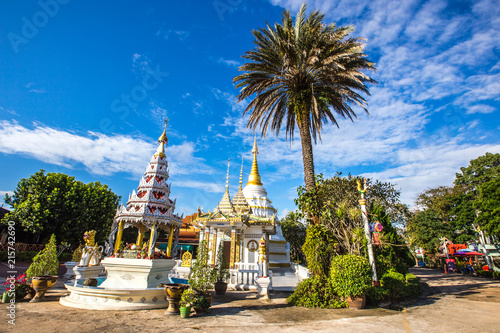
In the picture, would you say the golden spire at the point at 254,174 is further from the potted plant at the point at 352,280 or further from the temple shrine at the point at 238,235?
the potted plant at the point at 352,280

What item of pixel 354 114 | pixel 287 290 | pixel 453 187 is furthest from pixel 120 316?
pixel 453 187

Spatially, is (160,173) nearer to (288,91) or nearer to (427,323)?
(288,91)

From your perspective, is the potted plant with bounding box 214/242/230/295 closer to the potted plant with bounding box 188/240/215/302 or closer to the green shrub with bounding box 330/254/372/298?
the potted plant with bounding box 188/240/215/302

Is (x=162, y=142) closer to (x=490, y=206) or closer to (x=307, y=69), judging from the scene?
(x=307, y=69)

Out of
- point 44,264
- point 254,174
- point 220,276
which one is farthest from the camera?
point 254,174

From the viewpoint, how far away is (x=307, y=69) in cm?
1501

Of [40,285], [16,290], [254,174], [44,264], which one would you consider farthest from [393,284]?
[254,174]

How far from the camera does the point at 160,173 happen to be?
17.6 meters

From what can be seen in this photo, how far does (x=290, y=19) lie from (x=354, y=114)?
7.18 m

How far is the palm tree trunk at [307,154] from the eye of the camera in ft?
45.6

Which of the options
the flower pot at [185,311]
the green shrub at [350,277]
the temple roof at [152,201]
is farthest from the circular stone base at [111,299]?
the green shrub at [350,277]

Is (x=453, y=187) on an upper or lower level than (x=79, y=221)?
upper

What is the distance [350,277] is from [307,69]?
11.3 m

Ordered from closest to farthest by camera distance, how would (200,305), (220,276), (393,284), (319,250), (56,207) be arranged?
(200,305), (319,250), (393,284), (220,276), (56,207)
